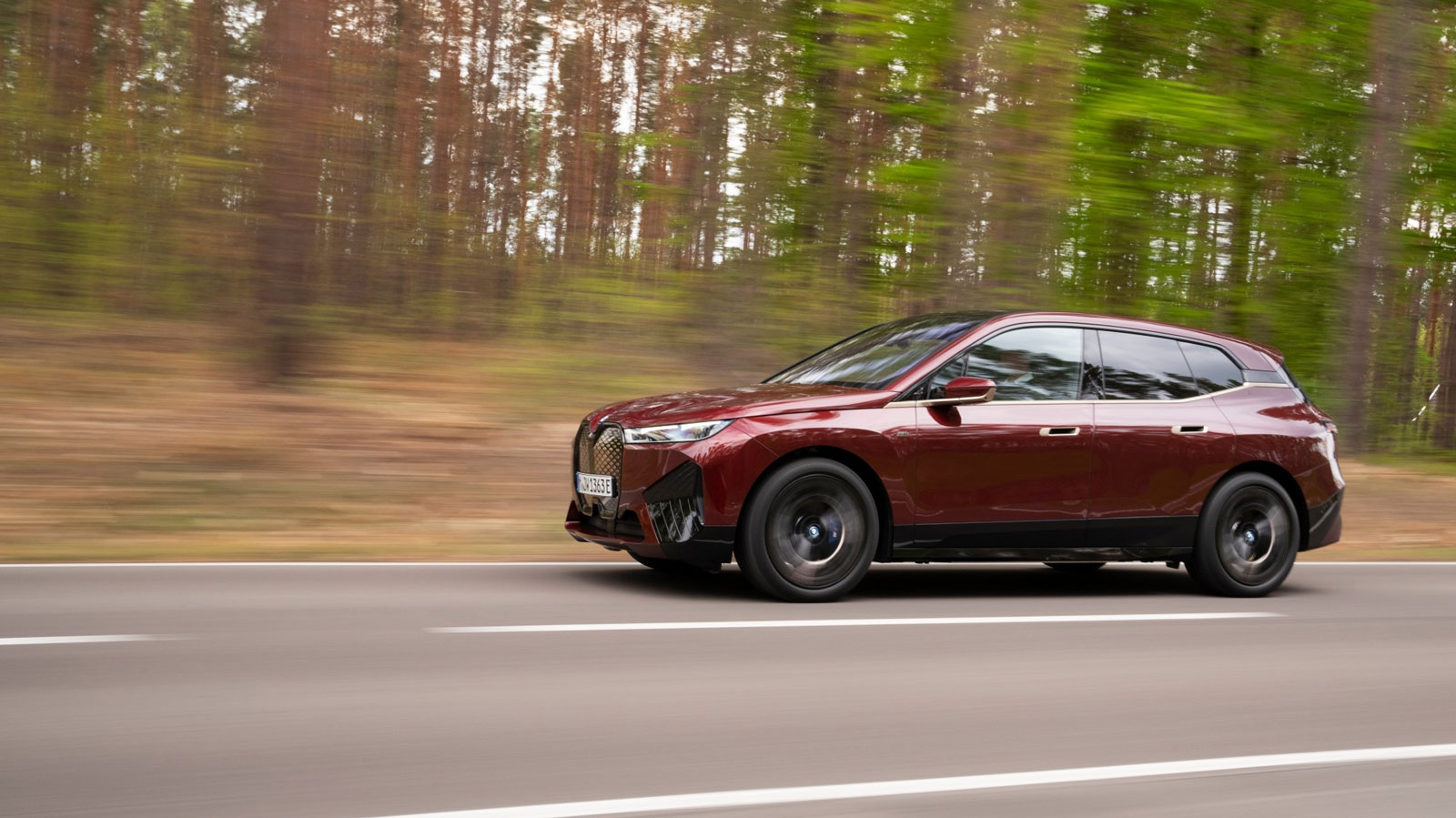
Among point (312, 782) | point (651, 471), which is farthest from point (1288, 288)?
point (312, 782)

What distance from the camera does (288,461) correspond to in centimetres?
1130

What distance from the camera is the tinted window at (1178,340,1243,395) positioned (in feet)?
28.2

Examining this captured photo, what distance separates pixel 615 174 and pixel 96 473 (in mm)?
16698

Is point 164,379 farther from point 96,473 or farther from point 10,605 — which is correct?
point 10,605

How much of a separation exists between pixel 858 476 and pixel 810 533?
427 millimetres

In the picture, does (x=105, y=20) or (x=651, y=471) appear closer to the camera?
(x=651, y=471)

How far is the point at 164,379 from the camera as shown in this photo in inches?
505

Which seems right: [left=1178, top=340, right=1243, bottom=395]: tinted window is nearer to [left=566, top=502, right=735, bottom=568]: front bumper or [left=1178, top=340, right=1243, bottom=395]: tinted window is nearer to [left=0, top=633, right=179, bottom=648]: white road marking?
[left=566, top=502, right=735, bottom=568]: front bumper

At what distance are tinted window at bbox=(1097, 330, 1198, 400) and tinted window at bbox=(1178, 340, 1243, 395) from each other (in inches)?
2.4

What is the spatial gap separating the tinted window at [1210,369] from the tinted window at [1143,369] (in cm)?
6

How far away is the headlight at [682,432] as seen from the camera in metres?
7.16

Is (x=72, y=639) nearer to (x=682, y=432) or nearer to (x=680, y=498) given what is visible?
(x=680, y=498)

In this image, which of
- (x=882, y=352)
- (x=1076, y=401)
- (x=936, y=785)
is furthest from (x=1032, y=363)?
(x=936, y=785)

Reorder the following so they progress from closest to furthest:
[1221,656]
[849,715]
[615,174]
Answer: [849,715]
[1221,656]
[615,174]
